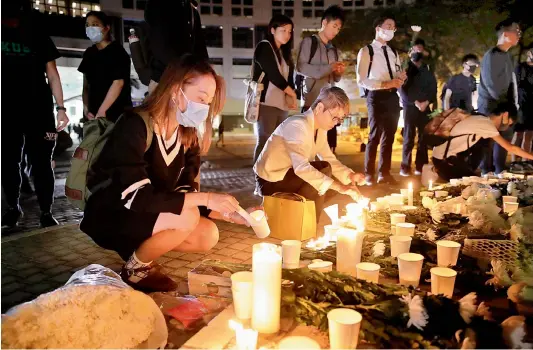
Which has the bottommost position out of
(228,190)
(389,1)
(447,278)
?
(228,190)

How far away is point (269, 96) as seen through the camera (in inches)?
266

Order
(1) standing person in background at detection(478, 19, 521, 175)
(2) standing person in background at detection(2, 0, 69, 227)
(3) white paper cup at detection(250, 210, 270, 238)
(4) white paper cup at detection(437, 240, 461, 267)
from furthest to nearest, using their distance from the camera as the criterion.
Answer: (1) standing person in background at detection(478, 19, 521, 175), (2) standing person in background at detection(2, 0, 69, 227), (4) white paper cup at detection(437, 240, 461, 267), (3) white paper cup at detection(250, 210, 270, 238)

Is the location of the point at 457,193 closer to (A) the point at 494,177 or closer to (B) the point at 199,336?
(A) the point at 494,177

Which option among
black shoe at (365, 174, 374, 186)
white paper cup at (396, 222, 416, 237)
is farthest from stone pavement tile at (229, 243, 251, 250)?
black shoe at (365, 174, 374, 186)

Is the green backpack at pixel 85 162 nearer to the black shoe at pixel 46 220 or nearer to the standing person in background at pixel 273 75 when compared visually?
the black shoe at pixel 46 220

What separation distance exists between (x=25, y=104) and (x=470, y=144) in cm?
610

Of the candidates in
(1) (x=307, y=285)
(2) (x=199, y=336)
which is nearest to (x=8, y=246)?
(2) (x=199, y=336)

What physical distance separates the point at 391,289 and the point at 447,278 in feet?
1.35

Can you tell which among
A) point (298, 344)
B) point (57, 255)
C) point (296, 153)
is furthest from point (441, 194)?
point (57, 255)

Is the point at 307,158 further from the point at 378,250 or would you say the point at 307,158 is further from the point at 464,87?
the point at 464,87

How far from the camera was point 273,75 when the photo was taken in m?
6.70

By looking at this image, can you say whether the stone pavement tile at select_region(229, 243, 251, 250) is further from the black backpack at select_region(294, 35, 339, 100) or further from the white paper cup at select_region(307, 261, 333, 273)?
the black backpack at select_region(294, 35, 339, 100)

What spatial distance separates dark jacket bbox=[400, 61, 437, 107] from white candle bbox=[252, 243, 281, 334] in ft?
24.2

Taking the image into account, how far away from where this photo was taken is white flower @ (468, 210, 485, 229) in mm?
3939
